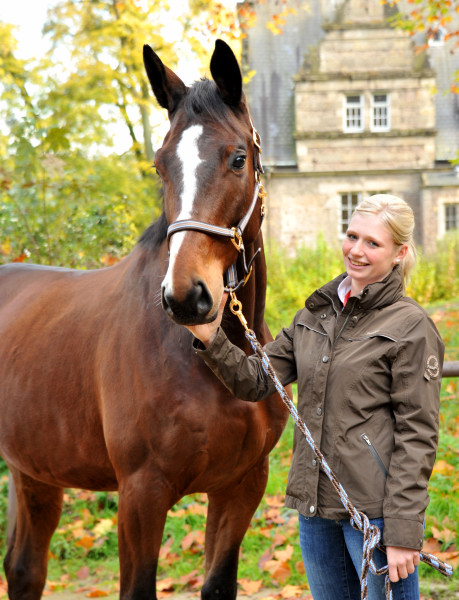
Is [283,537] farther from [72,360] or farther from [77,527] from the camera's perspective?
[72,360]

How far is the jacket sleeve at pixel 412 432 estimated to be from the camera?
1.90 m

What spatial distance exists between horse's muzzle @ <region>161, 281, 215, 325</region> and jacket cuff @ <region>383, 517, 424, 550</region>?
2.69ft

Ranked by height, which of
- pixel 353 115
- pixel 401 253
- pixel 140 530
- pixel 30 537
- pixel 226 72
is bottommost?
pixel 30 537

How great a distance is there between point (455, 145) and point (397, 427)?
23.6 meters

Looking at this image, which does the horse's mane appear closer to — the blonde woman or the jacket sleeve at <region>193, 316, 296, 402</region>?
the blonde woman

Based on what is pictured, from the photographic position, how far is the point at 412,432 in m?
1.95

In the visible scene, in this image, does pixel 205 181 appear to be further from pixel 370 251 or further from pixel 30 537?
pixel 30 537

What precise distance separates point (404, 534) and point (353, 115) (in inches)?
933

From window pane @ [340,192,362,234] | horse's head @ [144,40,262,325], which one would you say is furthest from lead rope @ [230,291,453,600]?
window pane @ [340,192,362,234]

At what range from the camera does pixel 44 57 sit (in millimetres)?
15984

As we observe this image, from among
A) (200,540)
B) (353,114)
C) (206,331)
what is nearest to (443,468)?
(200,540)

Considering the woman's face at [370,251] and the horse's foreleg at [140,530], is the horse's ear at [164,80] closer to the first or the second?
the woman's face at [370,251]

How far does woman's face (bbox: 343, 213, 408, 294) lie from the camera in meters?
2.15

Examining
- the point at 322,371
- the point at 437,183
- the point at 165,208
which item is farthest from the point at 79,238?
the point at 437,183
